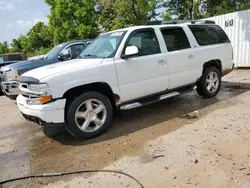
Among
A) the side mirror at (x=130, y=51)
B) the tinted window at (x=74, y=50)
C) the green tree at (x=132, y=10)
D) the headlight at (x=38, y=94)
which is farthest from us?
the green tree at (x=132, y=10)

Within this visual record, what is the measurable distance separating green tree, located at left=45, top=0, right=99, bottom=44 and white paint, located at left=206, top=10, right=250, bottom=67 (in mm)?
20084

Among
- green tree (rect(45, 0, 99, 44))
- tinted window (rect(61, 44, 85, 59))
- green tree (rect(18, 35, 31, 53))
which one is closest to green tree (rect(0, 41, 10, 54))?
green tree (rect(18, 35, 31, 53))

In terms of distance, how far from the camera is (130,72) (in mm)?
4633

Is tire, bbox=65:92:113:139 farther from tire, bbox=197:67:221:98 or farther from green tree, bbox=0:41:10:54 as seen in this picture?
green tree, bbox=0:41:10:54

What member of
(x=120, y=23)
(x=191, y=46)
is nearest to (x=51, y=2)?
(x=120, y=23)

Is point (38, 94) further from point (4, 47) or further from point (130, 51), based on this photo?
point (4, 47)

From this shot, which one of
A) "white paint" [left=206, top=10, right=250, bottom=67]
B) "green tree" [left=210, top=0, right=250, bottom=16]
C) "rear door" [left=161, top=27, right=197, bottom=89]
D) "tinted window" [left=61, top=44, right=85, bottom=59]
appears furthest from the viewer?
"green tree" [left=210, top=0, right=250, bottom=16]

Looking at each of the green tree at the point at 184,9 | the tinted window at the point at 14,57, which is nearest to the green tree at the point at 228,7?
the green tree at the point at 184,9

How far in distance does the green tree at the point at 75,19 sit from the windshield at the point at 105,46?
2370 cm

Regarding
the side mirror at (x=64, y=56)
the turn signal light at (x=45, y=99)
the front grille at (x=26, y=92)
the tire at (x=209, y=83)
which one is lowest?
the tire at (x=209, y=83)

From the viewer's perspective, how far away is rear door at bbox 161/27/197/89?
17.2ft

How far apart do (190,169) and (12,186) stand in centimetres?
227

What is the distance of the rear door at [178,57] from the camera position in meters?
5.25

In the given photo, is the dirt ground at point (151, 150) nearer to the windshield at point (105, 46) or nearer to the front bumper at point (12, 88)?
the windshield at point (105, 46)
